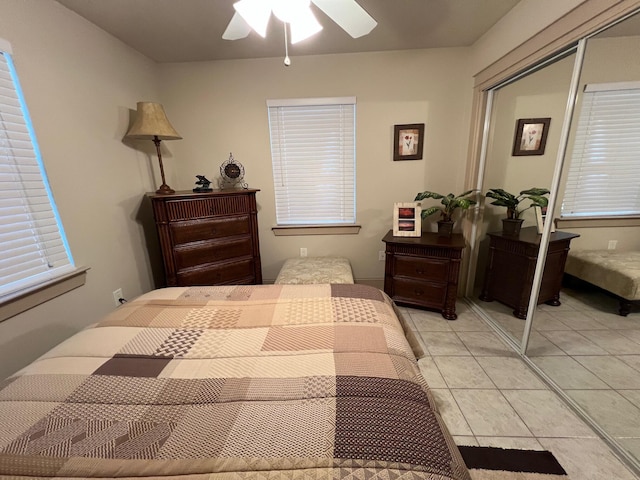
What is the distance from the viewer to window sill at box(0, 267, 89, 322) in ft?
4.26

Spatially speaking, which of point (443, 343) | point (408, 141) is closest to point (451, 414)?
point (443, 343)

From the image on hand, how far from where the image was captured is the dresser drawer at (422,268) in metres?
2.22

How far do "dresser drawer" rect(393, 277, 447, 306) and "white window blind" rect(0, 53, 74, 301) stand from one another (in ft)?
8.36

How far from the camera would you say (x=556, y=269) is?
1.58m

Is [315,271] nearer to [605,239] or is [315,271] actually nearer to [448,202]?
[448,202]

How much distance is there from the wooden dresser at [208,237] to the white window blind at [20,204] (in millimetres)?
601

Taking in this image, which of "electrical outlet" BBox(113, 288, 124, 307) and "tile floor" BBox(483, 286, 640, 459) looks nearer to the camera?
"tile floor" BBox(483, 286, 640, 459)

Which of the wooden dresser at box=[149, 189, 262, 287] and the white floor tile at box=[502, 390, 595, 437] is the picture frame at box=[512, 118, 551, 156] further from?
the wooden dresser at box=[149, 189, 262, 287]

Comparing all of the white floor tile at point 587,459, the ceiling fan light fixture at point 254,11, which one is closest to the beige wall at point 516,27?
the ceiling fan light fixture at point 254,11

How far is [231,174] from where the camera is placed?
253 cm

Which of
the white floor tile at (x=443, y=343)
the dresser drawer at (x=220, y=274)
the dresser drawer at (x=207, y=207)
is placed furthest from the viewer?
the dresser drawer at (x=220, y=274)

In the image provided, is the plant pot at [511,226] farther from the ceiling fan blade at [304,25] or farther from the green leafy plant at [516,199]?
the ceiling fan blade at [304,25]

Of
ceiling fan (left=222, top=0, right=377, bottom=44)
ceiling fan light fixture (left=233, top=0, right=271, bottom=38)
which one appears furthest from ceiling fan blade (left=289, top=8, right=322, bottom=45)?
ceiling fan light fixture (left=233, top=0, right=271, bottom=38)

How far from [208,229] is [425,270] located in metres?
1.97
